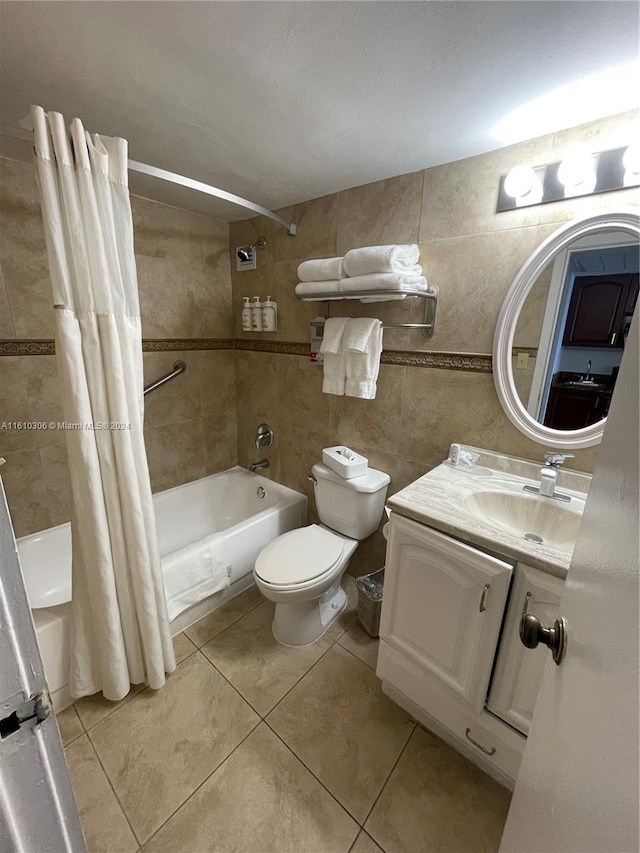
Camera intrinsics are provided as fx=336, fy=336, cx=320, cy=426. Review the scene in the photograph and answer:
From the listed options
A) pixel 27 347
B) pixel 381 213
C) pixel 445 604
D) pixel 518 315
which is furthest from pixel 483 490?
pixel 27 347

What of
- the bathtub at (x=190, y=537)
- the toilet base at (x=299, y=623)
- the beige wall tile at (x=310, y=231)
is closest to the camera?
the bathtub at (x=190, y=537)

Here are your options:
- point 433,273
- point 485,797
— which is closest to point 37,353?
point 433,273

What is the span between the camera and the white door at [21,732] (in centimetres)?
41

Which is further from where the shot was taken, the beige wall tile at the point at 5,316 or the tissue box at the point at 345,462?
the tissue box at the point at 345,462

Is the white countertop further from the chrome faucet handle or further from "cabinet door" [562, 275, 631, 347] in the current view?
"cabinet door" [562, 275, 631, 347]

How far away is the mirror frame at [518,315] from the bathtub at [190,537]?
1.32 meters

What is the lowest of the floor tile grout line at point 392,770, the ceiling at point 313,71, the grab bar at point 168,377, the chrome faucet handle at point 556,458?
the floor tile grout line at point 392,770

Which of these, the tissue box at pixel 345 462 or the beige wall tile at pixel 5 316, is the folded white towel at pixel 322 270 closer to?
the tissue box at pixel 345 462

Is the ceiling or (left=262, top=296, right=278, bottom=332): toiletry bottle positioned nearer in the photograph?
the ceiling

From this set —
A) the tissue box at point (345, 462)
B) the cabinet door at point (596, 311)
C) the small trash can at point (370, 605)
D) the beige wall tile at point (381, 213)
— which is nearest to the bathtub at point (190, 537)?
the tissue box at point (345, 462)

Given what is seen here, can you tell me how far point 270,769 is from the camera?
1131 mm

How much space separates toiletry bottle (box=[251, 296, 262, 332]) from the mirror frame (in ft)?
4.17

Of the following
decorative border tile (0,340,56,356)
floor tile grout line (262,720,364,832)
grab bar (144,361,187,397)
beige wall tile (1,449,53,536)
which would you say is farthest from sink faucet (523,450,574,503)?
beige wall tile (1,449,53,536)

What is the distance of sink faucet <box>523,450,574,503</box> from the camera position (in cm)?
120
